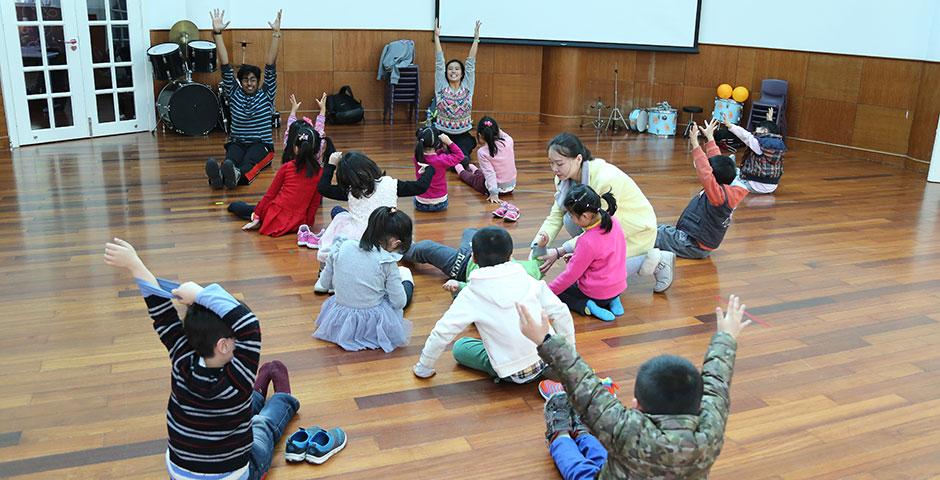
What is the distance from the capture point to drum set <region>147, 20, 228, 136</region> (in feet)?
28.2

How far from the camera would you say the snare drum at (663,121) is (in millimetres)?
9781

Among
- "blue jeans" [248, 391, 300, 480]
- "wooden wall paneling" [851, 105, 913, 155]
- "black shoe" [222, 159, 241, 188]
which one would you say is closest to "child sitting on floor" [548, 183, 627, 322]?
"blue jeans" [248, 391, 300, 480]

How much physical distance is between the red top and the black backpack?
433cm

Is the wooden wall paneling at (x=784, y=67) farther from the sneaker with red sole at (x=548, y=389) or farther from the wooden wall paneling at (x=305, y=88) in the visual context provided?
the sneaker with red sole at (x=548, y=389)

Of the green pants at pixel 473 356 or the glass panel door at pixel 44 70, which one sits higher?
the glass panel door at pixel 44 70

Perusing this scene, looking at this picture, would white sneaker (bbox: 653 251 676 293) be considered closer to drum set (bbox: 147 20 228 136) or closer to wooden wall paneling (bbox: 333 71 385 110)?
drum set (bbox: 147 20 228 136)

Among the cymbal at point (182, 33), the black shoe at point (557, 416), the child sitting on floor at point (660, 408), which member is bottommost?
the black shoe at point (557, 416)

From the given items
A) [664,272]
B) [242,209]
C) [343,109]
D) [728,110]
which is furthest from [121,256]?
[728,110]

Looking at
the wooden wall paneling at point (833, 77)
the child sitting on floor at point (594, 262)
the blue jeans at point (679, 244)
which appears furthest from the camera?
the wooden wall paneling at point (833, 77)

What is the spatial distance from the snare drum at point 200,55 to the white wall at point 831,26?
18.4 ft

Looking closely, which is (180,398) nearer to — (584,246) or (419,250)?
(584,246)

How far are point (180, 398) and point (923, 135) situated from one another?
786 cm

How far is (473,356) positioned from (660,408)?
4.97 feet

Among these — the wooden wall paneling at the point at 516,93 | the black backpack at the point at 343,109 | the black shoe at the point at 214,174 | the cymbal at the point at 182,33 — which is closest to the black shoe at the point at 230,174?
the black shoe at the point at 214,174
